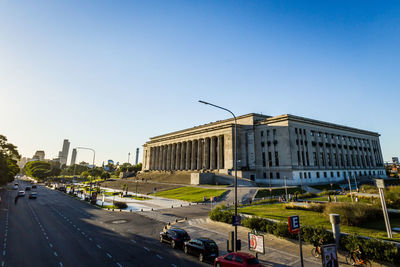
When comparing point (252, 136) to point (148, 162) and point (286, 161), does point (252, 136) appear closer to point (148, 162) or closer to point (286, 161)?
point (286, 161)

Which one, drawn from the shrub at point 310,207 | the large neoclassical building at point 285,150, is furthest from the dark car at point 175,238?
the large neoclassical building at point 285,150

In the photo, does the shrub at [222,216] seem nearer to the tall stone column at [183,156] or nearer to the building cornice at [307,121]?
the building cornice at [307,121]

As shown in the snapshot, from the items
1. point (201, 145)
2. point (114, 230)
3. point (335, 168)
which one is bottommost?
point (114, 230)

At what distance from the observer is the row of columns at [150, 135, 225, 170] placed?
81.6 m

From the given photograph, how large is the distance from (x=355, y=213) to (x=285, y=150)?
49.4m

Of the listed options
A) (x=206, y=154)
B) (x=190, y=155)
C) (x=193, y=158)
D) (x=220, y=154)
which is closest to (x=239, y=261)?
(x=220, y=154)

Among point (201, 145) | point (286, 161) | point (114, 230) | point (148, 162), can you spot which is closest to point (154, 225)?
point (114, 230)

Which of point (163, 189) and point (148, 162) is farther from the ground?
point (148, 162)

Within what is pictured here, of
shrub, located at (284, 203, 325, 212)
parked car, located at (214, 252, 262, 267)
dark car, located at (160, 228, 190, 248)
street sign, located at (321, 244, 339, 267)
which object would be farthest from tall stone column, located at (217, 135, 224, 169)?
street sign, located at (321, 244, 339, 267)

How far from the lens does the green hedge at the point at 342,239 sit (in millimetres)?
12172

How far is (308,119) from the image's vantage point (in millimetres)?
72812

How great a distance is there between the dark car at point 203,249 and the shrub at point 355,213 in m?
13.2

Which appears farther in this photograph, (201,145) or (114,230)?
(201,145)

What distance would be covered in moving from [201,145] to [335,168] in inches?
2005
